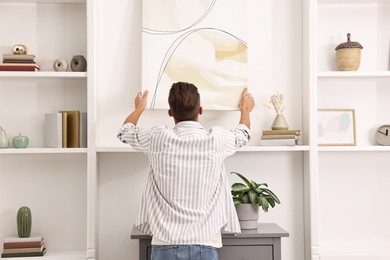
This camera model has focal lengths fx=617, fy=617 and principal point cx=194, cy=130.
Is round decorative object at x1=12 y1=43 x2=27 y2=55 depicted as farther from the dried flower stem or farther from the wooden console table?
the dried flower stem

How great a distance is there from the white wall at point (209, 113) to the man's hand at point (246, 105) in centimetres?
15

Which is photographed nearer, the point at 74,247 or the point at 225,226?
the point at 225,226

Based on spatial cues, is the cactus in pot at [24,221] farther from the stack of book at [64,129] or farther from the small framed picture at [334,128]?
the small framed picture at [334,128]

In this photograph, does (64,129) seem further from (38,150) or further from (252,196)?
(252,196)

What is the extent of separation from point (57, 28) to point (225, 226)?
1594mm

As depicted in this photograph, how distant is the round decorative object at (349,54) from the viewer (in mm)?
3590

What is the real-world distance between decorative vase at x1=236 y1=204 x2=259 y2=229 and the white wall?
0.42 meters

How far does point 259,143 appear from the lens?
367 cm

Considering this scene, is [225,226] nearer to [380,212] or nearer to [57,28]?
[380,212]

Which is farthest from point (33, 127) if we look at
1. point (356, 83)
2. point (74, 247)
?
point (356, 83)

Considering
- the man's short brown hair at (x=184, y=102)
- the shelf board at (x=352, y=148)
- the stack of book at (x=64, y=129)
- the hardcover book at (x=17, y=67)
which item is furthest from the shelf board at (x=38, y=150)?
the shelf board at (x=352, y=148)

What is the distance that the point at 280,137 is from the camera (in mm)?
3482

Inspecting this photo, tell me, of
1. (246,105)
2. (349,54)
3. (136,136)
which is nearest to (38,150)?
(136,136)

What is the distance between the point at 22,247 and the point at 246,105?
1.48m
